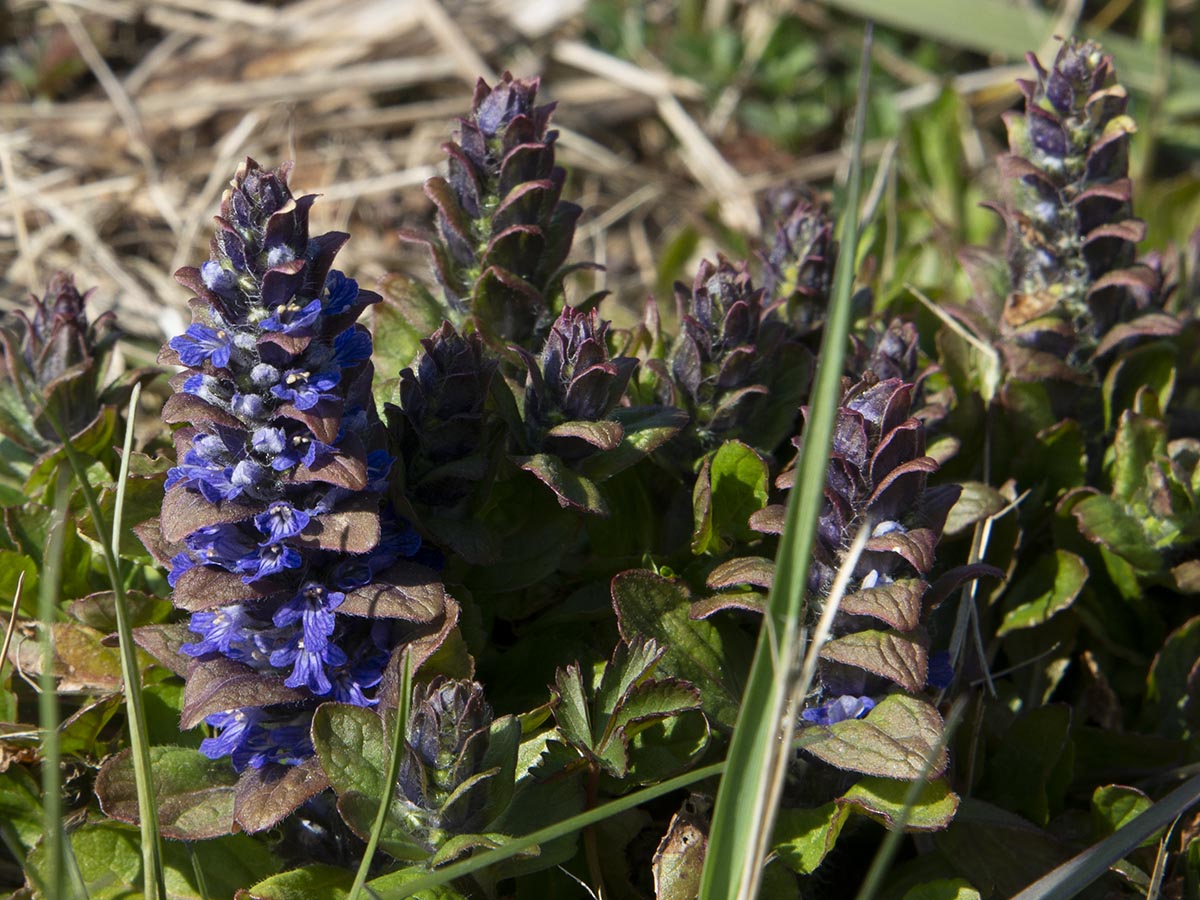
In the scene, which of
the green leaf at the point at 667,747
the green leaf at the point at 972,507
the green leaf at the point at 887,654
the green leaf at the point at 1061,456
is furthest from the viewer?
the green leaf at the point at 1061,456

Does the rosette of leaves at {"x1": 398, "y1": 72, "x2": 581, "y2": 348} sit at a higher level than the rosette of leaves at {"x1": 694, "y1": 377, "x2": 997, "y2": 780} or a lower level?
higher

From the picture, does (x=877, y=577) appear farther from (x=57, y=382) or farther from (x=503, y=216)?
(x=57, y=382)

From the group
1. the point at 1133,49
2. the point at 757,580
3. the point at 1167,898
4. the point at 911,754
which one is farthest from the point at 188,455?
the point at 1133,49

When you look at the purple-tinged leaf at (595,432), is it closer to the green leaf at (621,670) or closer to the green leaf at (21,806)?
the green leaf at (621,670)

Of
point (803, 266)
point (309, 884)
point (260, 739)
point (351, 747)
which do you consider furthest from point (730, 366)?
point (309, 884)

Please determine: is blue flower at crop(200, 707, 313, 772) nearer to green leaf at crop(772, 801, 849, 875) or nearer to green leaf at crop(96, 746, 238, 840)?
green leaf at crop(96, 746, 238, 840)

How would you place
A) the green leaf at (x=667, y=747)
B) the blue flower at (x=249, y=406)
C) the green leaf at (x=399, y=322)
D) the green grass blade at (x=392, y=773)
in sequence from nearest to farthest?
the green grass blade at (x=392, y=773) < the blue flower at (x=249, y=406) < the green leaf at (x=667, y=747) < the green leaf at (x=399, y=322)

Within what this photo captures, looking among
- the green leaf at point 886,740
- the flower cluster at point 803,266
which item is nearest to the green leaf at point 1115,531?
the flower cluster at point 803,266

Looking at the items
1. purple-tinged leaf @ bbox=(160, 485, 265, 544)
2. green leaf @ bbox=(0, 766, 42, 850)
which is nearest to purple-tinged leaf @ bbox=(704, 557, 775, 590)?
purple-tinged leaf @ bbox=(160, 485, 265, 544)
